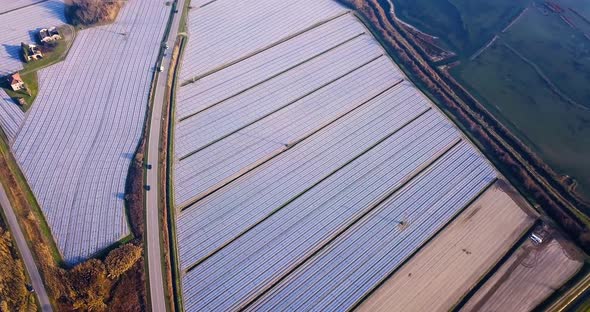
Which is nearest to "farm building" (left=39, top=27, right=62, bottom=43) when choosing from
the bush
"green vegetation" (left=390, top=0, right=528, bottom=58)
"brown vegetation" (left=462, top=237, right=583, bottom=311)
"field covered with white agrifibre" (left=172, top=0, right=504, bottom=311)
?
"field covered with white agrifibre" (left=172, top=0, right=504, bottom=311)

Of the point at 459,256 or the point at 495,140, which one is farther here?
the point at 495,140

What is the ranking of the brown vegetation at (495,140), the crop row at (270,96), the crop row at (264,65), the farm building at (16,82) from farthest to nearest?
the crop row at (264,65) → the farm building at (16,82) → the crop row at (270,96) → the brown vegetation at (495,140)

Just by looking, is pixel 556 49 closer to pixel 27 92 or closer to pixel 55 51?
pixel 55 51

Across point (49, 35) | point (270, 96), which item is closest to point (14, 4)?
point (49, 35)

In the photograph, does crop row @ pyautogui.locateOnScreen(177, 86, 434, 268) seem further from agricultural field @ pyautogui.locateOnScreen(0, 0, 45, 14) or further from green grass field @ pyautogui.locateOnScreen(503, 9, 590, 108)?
agricultural field @ pyautogui.locateOnScreen(0, 0, 45, 14)

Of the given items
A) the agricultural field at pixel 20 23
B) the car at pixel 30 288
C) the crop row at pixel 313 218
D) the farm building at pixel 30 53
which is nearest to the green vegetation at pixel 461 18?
the crop row at pixel 313 218

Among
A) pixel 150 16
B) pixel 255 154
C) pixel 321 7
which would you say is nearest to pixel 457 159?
pixel 255 154

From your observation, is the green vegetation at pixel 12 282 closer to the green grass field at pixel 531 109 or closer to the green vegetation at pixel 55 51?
the green vegetation at pixel 55 51
